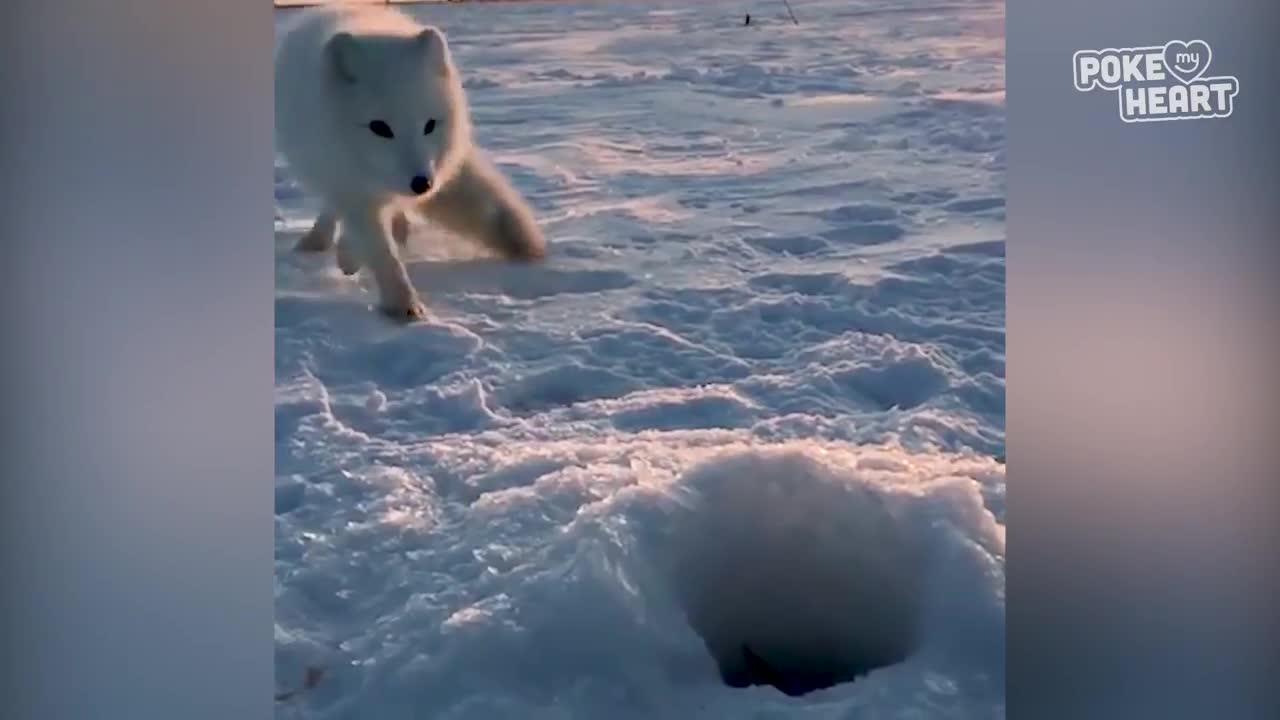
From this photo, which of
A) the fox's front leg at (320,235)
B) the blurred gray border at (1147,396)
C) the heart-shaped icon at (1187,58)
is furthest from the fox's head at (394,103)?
the heart-shaped icon at (1187,58)

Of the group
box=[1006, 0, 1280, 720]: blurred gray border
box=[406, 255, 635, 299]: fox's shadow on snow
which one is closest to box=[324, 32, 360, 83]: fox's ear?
box=[406, 255, 635, 299]: fox's shadow on snow

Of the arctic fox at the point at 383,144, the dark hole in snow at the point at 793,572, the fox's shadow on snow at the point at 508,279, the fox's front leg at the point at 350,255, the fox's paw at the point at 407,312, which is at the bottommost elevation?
the dark hole in snow at the point at 793,572

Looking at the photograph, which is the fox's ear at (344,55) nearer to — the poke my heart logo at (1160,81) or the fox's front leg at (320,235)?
the fox's front leg at (320,235)

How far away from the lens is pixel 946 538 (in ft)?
6.60

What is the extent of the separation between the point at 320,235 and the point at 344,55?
28cm

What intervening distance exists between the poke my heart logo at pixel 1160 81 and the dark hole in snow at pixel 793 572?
0.65 metres

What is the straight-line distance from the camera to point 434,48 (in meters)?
2.15

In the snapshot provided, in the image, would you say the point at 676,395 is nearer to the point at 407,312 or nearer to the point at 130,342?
the point at 407,312

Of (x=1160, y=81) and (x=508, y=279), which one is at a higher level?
(x=1160, y=81)

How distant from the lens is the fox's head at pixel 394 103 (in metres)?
2.14

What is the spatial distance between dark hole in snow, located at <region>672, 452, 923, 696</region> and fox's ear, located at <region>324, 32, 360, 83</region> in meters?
0.79

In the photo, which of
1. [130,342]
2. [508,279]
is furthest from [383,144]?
[130,342]

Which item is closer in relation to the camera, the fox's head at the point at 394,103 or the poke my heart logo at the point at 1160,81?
the poke my heart logo at the point at 1160,81

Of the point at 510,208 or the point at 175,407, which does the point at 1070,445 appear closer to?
the point at 510,208
